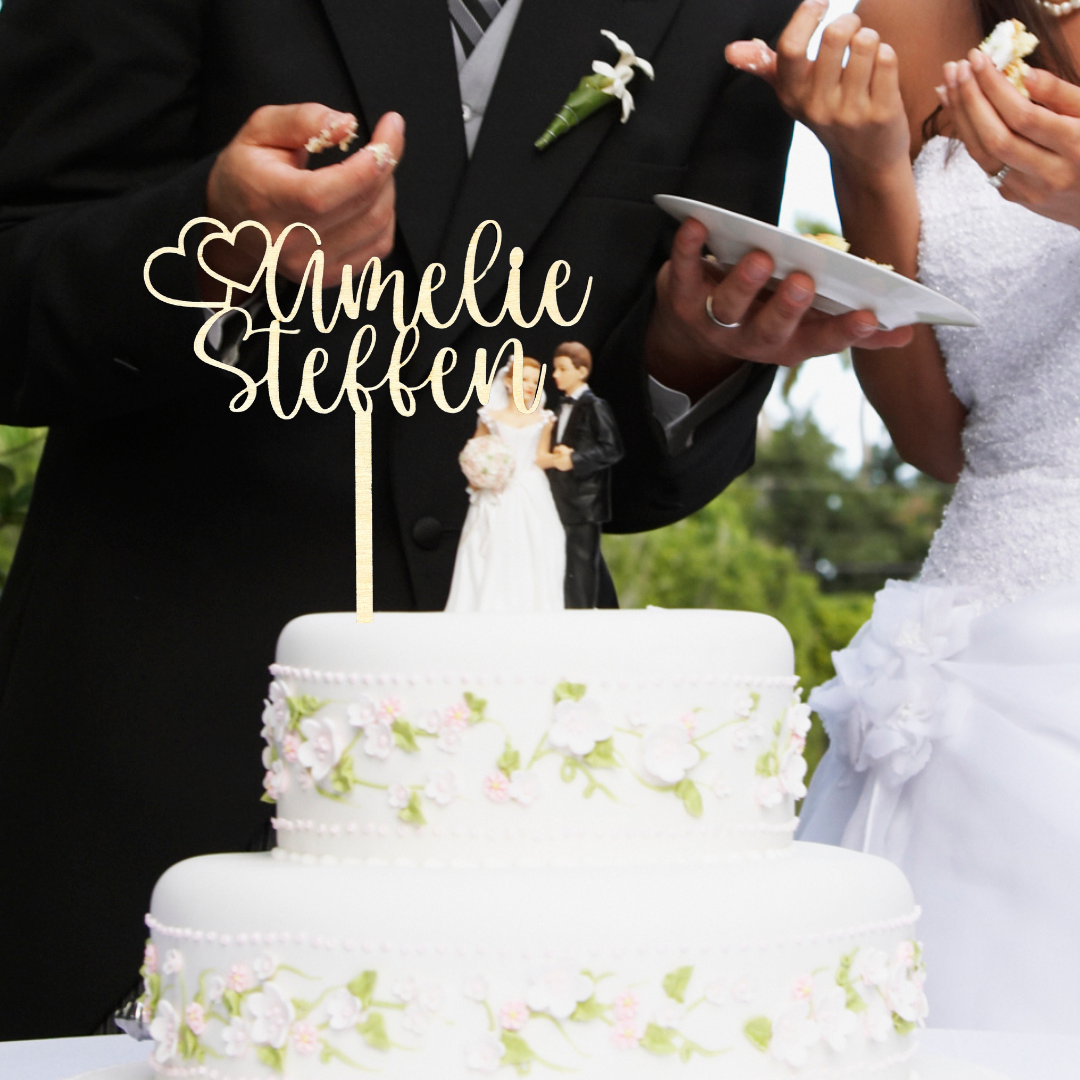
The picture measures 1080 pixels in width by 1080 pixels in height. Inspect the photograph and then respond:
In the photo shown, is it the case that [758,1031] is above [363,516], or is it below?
below

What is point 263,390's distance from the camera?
2.35m

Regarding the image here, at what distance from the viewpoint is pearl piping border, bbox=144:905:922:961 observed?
59.7 inches

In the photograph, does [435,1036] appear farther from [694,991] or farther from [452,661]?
[452,661]

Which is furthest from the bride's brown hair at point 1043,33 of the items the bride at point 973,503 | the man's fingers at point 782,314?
the man's fingers at point 782,314

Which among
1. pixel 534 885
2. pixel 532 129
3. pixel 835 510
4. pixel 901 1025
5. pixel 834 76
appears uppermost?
pixel 835 510

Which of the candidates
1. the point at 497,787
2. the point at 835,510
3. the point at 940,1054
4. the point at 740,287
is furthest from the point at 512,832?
the point at 835,510

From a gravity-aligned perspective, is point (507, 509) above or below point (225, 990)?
above

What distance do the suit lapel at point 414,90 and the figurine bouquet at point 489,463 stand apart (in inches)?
20.6

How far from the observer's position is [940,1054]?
199cm

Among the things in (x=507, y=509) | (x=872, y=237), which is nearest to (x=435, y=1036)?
(x=507, y=509)

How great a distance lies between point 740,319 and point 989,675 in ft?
2.81

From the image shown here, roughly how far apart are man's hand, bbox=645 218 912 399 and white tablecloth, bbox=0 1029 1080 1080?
1054 millimetres

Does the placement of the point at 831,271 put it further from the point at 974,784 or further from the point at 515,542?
the point at 974,784

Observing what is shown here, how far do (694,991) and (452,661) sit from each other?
0.47m
